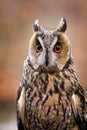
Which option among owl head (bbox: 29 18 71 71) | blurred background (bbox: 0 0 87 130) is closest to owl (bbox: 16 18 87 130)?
owl head (bbox: 29 18 71 71)

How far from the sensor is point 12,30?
20.8 feet

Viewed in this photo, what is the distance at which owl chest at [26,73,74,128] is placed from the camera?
327 cm

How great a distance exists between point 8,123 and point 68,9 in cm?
129

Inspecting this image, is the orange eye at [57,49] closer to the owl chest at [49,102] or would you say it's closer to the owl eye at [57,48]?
the owl eye at [57,48]

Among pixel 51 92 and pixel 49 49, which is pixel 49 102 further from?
pixel 49 49

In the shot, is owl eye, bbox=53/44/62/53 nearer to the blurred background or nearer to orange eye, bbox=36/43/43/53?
orange eye, bbox=36/43/43/53

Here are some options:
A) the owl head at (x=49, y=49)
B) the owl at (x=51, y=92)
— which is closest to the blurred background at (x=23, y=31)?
the owl at (x=51, y=92)

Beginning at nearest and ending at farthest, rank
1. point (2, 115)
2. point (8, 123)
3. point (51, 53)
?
1. point (51, 53)
2. point (8, 123)
3. point (2, 115)

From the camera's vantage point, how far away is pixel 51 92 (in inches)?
129

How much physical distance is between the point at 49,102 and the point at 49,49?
25 centimetres

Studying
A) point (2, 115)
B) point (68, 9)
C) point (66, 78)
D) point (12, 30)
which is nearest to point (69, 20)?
point (68, 9)

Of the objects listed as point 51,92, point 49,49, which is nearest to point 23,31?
point 51,92

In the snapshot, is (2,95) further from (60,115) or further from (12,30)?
(60,115)

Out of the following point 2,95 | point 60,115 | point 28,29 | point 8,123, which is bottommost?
point 60,115
